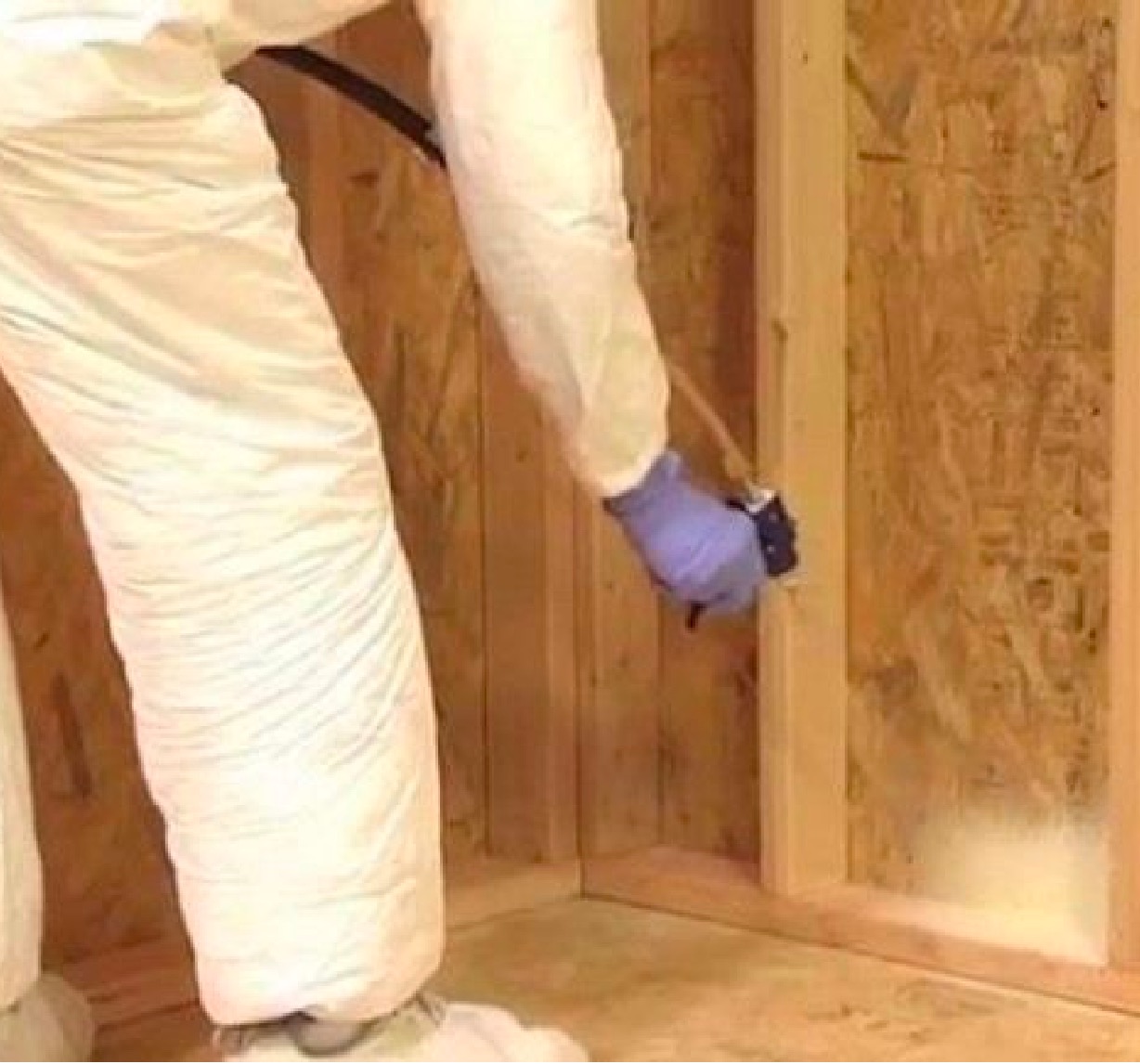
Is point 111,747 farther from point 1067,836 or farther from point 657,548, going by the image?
point 1067,836

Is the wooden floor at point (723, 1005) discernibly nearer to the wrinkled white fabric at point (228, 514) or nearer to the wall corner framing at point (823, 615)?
the wall corner framing at point (823, 615)

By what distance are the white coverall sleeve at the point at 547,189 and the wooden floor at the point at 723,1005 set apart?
522 millimetres

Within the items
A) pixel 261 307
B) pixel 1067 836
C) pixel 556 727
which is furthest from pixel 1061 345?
pixel 261 307

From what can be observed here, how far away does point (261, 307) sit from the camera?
1945 millimetres

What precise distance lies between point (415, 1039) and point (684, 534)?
367 millimetres

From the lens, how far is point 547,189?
200cm

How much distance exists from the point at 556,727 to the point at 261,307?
0.87m

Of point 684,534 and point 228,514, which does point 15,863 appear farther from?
point 684,534

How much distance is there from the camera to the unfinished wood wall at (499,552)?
2.52 m

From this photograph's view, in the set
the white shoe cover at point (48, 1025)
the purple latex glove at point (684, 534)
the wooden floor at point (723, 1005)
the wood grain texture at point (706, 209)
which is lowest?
the wooden floor at point (723, 1005)

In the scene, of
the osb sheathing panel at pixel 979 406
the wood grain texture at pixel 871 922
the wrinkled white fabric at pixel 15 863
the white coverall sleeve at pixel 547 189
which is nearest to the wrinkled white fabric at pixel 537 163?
the white coverall sleeve at pixel 547 189

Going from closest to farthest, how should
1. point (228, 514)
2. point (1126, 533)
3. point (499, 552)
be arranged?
point (228, 514) < point (1126, 533) < point (499, 552)

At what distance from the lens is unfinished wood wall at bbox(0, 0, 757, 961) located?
2516 mm

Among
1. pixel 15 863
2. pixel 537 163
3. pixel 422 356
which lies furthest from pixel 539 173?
pixel 422 356
